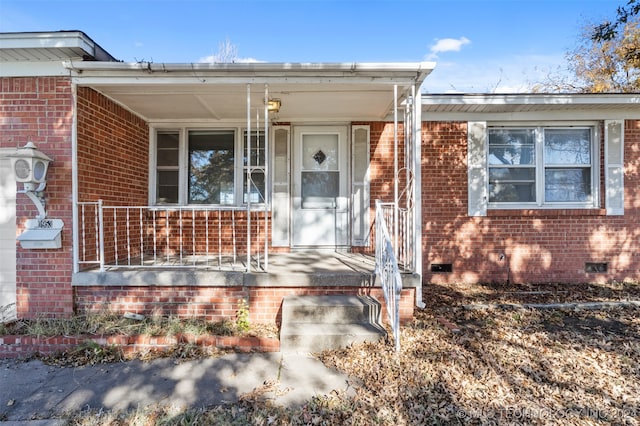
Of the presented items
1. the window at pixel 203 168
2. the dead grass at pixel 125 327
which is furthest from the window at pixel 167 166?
the dead grass at pixel 125 327

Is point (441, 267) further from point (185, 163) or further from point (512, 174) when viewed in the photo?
point (185, 163)

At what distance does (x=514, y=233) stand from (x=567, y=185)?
1.29 m

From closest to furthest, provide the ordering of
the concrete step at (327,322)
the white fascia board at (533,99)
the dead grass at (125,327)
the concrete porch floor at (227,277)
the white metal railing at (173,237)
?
1. the concrete step at (327,322)
2. the dead grass at (125,327)
3. the concrete porch floor at (227,277)
4. the white metal railing at (173,237)
5. the white fascia board at (533,99)

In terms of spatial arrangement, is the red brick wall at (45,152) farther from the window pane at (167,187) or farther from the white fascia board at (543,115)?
the white fascia board at (543,115)

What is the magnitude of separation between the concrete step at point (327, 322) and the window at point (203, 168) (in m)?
2.76

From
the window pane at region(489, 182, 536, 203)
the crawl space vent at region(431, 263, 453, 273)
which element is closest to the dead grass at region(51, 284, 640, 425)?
the crawl space vent at region(431, 263, 453, 273)

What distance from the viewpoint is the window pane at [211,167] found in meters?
6.25

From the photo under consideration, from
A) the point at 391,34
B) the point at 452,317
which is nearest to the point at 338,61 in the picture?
the point at 452,317

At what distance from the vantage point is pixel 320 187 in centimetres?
620

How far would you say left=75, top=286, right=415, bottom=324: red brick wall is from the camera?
4227 millimetres

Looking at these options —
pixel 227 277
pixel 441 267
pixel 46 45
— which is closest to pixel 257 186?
pixel 227 277

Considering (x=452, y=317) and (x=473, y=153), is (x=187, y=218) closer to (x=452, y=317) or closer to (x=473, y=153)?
(x=452, y=317)

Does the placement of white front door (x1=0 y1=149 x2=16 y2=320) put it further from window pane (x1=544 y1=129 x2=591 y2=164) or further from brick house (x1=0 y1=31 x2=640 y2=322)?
window pane (x1=544 y1=129 x2=591 y2=164)

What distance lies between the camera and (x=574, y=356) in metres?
3.42
